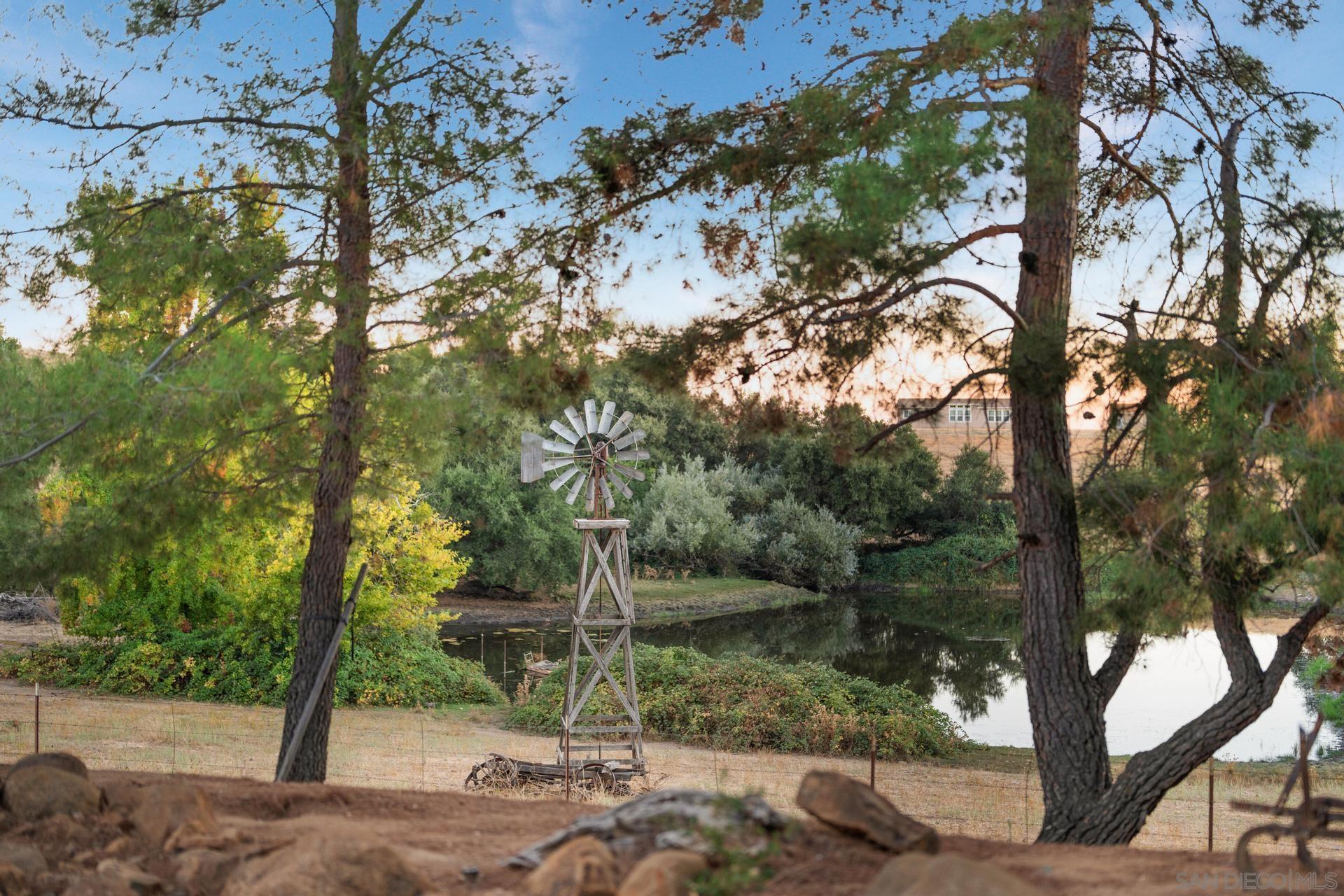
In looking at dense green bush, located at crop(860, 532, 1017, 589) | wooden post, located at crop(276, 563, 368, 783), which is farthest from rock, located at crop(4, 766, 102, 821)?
dense green bush, located at crop(860, 532, 1017, 589)

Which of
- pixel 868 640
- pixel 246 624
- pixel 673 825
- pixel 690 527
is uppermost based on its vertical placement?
pixel 690 527

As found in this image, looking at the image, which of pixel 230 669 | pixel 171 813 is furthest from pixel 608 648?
pixel 171 813

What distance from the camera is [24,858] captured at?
4.13 metres

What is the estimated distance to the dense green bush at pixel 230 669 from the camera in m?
16.5

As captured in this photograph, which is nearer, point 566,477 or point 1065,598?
point 1065,598

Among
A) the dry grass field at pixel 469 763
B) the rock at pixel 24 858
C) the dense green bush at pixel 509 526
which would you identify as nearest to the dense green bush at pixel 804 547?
the dense green bush at pixel 509 526

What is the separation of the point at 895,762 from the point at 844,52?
9424 millimetres

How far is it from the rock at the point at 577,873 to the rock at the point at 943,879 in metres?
0.78

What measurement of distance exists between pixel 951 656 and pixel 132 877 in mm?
20120

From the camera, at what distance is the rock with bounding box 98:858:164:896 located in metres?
3.86

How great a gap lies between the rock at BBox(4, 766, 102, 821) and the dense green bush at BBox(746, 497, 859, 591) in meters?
27.5

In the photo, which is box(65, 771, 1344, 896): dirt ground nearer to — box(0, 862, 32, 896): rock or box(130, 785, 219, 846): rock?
box(130, 785, 219, 846): rock

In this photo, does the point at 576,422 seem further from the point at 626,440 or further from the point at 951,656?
the point at 951,656

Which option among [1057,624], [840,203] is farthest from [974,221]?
[1057,624]
